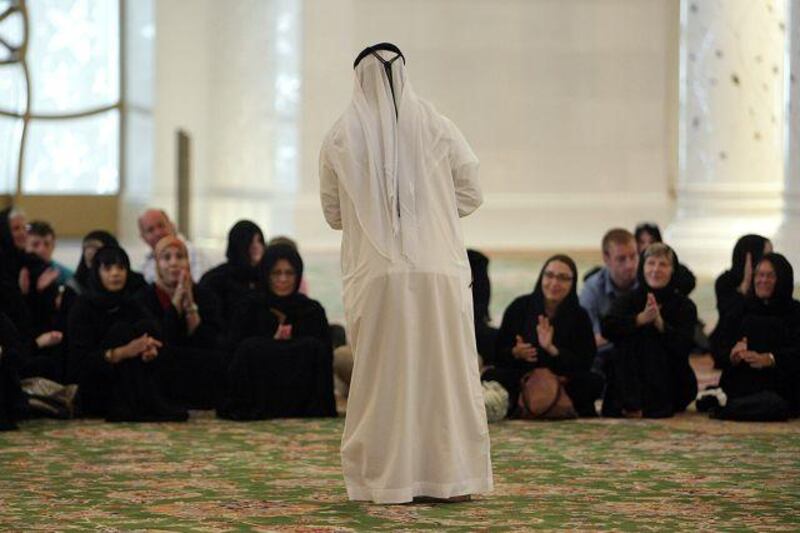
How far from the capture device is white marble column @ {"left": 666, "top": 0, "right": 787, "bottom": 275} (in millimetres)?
11594

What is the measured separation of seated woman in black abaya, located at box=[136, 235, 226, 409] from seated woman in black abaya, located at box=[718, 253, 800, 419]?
2.21 m

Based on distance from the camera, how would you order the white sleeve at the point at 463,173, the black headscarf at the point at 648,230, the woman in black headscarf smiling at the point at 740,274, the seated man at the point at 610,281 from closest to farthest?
1. the white sleeve at the point at 463,173
2. the woman in black headscarf smiling at the point at 740,274
3. the seated man at the point at 610,281
4. the black headscarf at the point at 648,230

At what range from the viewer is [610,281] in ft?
27.7

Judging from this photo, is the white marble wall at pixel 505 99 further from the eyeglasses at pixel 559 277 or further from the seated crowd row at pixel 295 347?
the eyeglasses at pixel 559 277

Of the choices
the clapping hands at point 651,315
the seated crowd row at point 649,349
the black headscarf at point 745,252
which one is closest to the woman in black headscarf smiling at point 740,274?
the black headscarf at point 745,252

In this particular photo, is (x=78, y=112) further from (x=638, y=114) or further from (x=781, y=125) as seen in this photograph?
(x=781, y=125)

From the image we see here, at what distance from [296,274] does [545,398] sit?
1.22m

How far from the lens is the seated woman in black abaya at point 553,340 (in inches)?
292

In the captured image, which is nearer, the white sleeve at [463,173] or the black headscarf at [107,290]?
the white sleeve at [463,173]

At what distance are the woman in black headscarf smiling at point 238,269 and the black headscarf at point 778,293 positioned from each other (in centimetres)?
230

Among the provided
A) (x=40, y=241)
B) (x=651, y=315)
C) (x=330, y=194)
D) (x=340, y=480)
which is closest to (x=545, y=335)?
(x=651, y=315)

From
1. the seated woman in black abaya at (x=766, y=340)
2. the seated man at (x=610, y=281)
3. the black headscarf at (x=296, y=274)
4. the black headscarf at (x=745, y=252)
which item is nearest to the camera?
the seated woman in black abaya at (x=766, y=340)

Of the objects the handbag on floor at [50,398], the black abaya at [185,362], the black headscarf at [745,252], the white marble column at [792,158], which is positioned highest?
the white marble column at [792,158]

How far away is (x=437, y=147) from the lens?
5.37 metres
